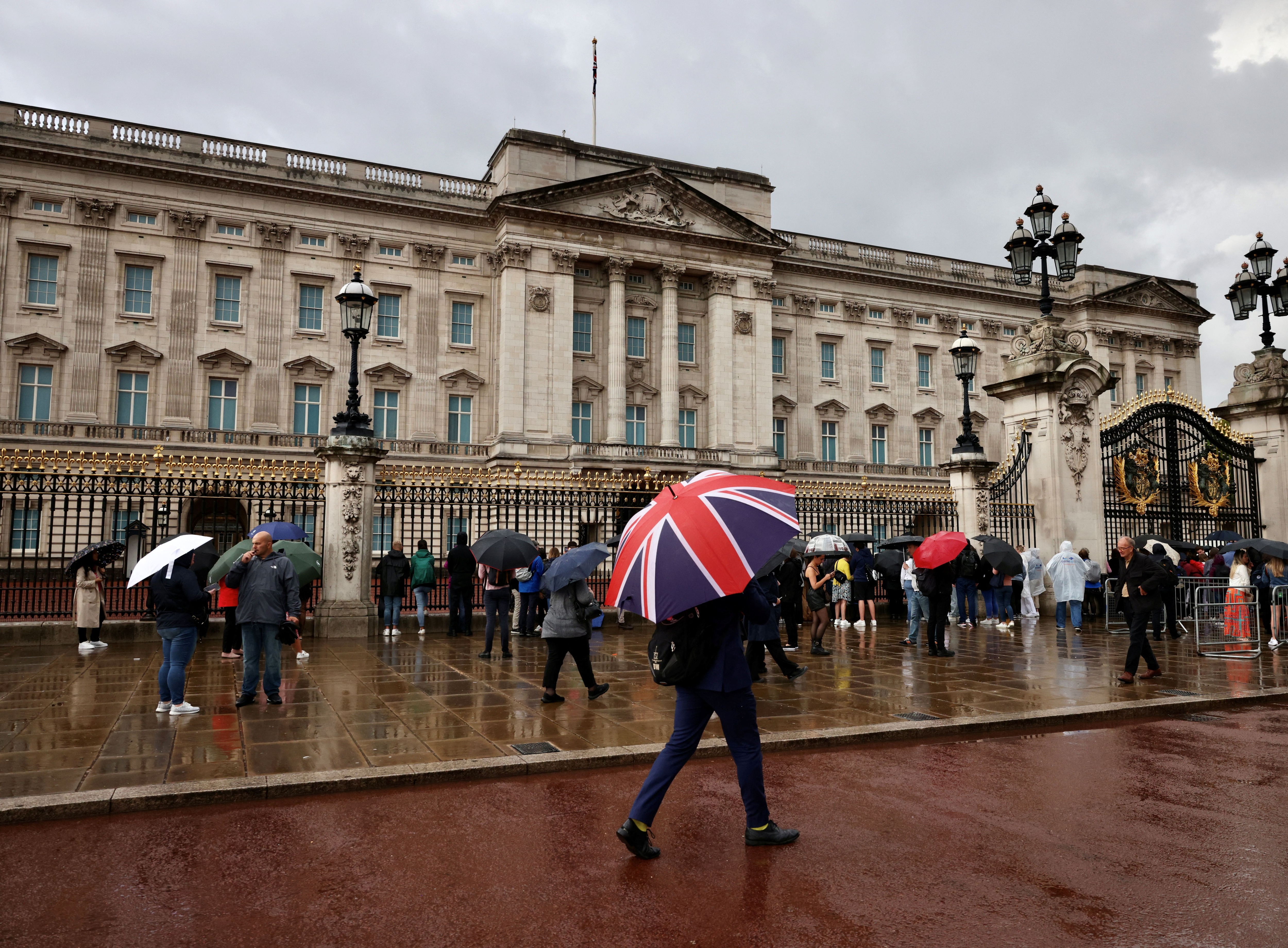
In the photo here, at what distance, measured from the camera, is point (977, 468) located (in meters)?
17.8

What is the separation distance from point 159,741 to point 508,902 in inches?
180

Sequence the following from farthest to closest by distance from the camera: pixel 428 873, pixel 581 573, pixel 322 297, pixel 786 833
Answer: pixel 322 297 → pixel 581 573 → pixel 786 833 → pixel 428 873

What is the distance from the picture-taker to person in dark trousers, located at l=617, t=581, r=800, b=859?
4684mm

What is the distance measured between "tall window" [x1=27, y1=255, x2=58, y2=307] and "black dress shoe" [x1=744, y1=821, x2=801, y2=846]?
38.5 meters

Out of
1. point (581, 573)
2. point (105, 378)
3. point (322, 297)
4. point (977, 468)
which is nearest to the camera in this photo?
point (581, 573)

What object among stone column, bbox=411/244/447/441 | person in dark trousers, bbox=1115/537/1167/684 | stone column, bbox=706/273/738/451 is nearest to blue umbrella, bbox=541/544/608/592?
person in dark trousers, bbox=1115/537/1167/684

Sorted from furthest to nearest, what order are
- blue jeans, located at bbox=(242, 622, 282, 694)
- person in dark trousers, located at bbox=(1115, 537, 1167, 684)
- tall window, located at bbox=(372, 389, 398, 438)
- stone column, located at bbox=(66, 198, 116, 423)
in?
tall window, located at bbox=(372, 389, 398, 438) → stone column, located at bbox=(66, 198, 116, 423) → person in dark trousers, located at bbox=(1115, 537, 1167, 684) → blue jeans, located at bbox=(242, 622, 282, 694)

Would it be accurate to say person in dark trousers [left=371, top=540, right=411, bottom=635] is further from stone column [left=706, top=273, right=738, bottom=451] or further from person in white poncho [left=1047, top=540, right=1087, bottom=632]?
stone column [left=706, top=273, right=738, bottom=451]

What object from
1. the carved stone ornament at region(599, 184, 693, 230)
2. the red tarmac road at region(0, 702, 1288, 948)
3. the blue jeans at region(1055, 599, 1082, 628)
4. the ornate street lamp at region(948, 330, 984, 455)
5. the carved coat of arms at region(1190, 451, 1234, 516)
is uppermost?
the carved stone ornament at region(599, 184, 693, 230)

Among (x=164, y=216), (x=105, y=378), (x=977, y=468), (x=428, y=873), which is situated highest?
(x=164, y=216)

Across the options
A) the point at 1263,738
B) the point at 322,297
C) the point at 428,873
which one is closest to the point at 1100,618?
the point at 1263,738

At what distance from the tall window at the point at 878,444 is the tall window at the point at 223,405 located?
31975 mm

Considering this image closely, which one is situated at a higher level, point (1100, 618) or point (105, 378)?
point (105, 378)

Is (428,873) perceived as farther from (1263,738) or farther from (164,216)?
(164,216)
